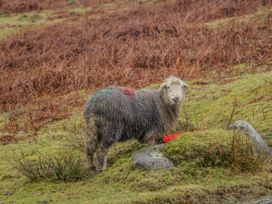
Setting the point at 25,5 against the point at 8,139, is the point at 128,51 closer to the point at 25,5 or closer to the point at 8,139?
the point at 8,139

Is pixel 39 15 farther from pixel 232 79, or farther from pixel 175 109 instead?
pixel 175 109

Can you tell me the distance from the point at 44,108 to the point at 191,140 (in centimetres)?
643

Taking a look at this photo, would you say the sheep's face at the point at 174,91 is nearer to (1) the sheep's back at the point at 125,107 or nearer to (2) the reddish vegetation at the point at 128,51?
(1) the sheep's back at the point at 125,107

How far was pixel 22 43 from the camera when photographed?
22984 millimetres

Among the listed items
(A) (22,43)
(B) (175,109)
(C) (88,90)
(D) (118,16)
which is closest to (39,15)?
(D) (118,16)

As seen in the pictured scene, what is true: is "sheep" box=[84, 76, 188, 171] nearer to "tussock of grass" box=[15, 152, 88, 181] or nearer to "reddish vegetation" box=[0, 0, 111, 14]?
"tussock of grass" box=[15, 152, 88, 181]

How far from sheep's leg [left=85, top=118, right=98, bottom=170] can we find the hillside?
220mm

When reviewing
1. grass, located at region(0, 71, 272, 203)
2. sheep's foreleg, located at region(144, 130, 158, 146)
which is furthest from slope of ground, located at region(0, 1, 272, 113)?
grass, located at region(0, 71, 272, 203)

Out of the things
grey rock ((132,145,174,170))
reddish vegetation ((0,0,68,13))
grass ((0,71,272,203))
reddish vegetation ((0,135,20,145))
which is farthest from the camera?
reddish vegetation ((0,0,68,13))

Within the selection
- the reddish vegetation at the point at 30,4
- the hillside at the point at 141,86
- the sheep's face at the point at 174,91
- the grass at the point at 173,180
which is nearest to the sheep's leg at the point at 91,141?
the hillside at the point at 141,86

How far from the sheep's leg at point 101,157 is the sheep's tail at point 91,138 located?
0.38 feet

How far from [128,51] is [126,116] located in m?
10.3

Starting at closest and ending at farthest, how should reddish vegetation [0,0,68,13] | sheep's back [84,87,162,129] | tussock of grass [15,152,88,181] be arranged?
tussock of grass [15,152,88,181], sheep's back [84,87,162,129], reddish vegetation [0,0,68,13]

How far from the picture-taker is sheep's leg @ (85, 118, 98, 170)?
891cm
